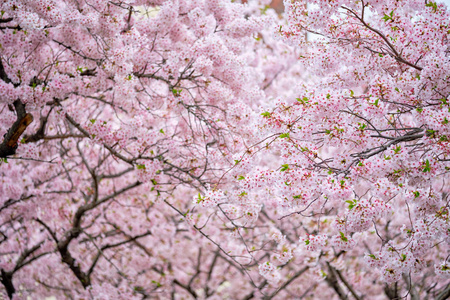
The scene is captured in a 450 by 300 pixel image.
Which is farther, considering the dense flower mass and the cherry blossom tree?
the dense flower mass

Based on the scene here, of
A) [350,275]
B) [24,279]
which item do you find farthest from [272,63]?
[24,279]

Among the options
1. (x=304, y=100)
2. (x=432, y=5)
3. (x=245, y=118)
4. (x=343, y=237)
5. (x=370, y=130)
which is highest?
(x=245, y=118)

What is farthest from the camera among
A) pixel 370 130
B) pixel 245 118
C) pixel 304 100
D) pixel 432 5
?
pixel 245 118

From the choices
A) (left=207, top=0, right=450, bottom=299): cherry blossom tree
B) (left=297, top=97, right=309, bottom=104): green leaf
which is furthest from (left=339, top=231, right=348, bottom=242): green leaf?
(left=297, top=97, right=309, bottom=104): green leaf

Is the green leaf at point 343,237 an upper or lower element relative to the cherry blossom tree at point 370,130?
lower

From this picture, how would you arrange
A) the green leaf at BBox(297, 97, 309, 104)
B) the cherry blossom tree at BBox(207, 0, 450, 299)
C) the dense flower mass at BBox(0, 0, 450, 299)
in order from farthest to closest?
the green leaf at BBox(297, 97, 309, 104), the dense flower mass at BBox(0, 0, 450, 299), the cherry blossom tree at BBox(207, 0, 450, 299)

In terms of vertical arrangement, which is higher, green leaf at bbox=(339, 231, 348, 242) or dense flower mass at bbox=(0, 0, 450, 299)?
dense flower mass at bbox=(0, 0, 450, 299)

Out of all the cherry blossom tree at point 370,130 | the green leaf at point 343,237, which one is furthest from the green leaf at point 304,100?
the green leaf at point 343,237

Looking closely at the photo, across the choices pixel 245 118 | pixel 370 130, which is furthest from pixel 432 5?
pixel 245 118

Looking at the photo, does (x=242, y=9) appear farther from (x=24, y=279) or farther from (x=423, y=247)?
(x=24, y=279)

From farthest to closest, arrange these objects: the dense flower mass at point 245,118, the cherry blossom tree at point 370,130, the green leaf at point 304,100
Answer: the green leaf at point 304,100 → the dense flower mass at point 245,118 → the cherry blossom tree at point 370,130

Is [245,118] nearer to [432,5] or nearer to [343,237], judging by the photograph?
[343,237]

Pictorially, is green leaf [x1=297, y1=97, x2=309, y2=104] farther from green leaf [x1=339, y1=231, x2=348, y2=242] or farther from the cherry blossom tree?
green leaf [x1=339, y1=231, x2=348, y2=242]

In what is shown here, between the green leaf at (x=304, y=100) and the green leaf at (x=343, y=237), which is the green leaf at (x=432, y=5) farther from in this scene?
the green leaf at (x=343, y=237)
